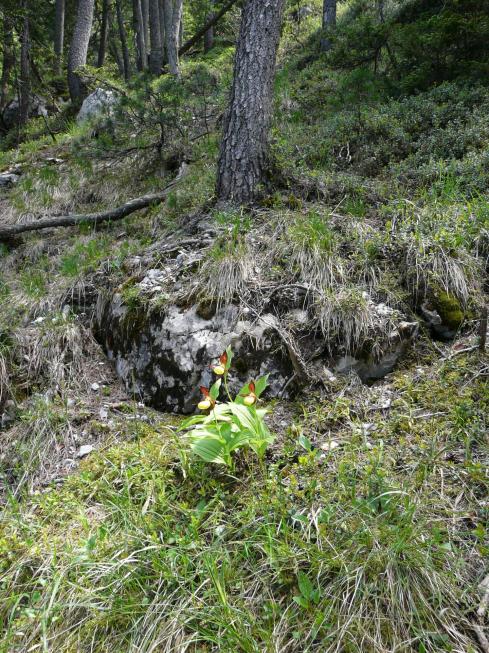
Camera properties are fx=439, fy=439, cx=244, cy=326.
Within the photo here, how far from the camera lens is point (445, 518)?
7.35 ft

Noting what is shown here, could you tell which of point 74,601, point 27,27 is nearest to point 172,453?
point 74,601

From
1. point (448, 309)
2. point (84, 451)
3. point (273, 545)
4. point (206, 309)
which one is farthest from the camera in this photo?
point (206, 309)

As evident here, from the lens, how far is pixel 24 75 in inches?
431

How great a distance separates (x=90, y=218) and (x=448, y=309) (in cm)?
453

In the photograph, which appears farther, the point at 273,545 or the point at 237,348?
the point at 237,348

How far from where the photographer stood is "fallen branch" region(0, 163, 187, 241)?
19.0 feet

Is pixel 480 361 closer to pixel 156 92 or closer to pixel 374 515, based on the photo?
pixel 374 515

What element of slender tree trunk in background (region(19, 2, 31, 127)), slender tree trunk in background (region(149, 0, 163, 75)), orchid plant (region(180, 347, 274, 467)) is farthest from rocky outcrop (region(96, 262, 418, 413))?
slender tree trunk in background (region(149, 0, 163, 75))

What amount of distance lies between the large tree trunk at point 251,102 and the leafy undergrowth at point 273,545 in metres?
2.92

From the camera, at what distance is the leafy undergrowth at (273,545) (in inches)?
77.2

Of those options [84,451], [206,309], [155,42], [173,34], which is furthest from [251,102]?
[155,42]

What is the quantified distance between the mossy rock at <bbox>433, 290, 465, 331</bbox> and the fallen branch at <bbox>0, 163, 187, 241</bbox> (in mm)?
3645

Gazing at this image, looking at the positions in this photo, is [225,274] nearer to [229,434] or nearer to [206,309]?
[206,309]

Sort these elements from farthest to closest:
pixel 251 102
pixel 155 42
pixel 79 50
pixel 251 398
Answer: pixel 155 42
pixel 79 50
pixel 251 102
pixel 251 398
